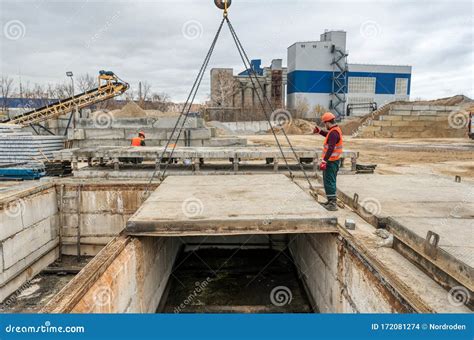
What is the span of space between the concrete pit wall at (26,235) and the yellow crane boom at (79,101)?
30.4 ft

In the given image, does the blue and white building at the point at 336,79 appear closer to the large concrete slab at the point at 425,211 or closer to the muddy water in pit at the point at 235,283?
the large concrete slab at the point at 425,211

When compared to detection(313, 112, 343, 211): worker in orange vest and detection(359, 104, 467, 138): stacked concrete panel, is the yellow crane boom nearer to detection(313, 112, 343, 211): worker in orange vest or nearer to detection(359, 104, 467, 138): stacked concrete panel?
detection(313, 112, 343, 211): worker in orange vest

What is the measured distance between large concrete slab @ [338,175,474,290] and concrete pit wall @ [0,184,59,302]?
590 cm

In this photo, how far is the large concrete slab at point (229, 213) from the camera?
422 centimetres

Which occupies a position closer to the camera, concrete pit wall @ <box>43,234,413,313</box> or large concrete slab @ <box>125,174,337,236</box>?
concrete pit wall @ <box>43,234,413,313</box>

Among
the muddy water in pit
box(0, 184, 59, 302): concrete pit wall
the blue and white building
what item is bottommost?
the muddy water in pit

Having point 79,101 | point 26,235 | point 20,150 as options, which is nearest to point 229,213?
point 26,235

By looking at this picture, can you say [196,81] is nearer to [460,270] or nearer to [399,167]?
[460,270]

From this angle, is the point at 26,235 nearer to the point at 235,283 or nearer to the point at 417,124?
the point at 235,283

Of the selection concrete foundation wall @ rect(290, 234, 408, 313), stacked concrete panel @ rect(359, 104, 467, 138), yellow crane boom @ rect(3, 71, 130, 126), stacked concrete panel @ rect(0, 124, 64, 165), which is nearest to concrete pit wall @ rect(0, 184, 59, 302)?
stacked concrete panel @ rect(0, 124, 64, 165)

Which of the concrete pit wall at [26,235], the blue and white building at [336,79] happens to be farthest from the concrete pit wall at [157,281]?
the blue and white building at [336,79]

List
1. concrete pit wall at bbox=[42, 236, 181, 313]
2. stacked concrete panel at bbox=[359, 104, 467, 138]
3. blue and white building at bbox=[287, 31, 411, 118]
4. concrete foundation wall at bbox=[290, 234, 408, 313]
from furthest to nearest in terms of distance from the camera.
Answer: blue and white building at bbox=[287, 31, 411, 118] < stacked concrete panel at bbox=[359, 104, 467, 138] < concrete foundation wall at bbox=[290, 234, 408, 313] < concrete pit wall at bbox=[42, 236, 181, 313]

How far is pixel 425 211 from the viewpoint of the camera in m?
4.77

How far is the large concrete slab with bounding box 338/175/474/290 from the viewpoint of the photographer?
304 cm
